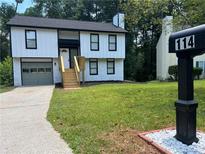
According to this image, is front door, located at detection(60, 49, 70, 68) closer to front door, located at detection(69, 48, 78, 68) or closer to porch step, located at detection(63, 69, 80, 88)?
front door, located at detection(69, 48, 78, 68)

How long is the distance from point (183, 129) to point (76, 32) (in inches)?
815

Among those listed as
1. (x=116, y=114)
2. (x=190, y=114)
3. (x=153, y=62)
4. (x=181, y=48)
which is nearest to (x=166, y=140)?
(x=190, y=114)

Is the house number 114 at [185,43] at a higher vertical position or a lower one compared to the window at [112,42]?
lower

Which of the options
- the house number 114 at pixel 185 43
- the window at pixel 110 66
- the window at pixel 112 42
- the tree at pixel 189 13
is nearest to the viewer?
the house number 114 at pixel 185 43

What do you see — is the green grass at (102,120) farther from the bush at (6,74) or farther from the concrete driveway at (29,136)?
the bush at (6,74)

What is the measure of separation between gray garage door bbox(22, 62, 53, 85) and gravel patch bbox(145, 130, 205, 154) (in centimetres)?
1926

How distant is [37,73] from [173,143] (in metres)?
20.2

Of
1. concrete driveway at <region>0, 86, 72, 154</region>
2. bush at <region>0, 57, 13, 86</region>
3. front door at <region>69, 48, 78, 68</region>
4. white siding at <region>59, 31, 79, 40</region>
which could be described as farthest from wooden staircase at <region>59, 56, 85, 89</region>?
concrete driveway at <region>0, 86, 72, 154</region>

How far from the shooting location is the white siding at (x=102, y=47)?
24.0 metres

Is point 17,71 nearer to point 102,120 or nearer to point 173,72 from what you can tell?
point 173,72

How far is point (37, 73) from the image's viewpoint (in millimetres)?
23312

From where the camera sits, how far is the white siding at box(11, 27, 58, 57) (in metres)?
21.2

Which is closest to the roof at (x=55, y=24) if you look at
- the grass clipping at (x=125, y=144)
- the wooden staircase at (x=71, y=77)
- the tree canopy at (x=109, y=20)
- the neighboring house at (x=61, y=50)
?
the neighboring house at (x=61, y=50)

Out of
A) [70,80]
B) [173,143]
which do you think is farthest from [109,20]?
[173,143]
